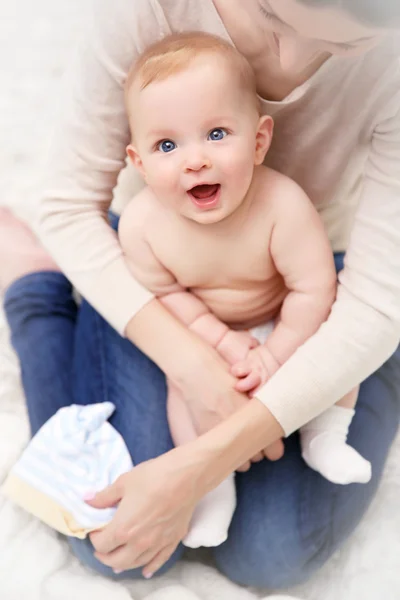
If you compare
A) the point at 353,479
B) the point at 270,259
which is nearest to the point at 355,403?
the point at 353,479

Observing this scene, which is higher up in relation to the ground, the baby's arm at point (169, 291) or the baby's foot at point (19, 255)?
the baby's arm at point (169, 291)

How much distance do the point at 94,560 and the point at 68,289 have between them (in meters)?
0.42

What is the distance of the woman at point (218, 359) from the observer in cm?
81

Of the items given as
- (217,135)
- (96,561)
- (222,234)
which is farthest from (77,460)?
(217,135)

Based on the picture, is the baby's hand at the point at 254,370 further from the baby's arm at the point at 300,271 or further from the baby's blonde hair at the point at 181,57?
the baby's blonde hair at the point at 181,57

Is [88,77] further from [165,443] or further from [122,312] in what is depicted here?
[165,443]

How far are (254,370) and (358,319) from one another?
0.14m

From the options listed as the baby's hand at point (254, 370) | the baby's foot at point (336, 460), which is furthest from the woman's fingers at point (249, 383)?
the baby's foot at point (336, 460)

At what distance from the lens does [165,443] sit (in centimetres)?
95

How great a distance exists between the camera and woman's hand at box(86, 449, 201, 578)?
0.83 metres

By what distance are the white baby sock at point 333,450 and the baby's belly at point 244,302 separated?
6.0 inches

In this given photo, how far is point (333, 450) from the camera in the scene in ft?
2.86

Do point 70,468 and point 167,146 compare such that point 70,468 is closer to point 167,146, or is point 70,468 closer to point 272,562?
point 272,562

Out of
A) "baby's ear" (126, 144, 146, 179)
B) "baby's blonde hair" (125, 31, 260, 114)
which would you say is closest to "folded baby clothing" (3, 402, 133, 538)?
"baby's ear" (126, 144, 146, 179)
